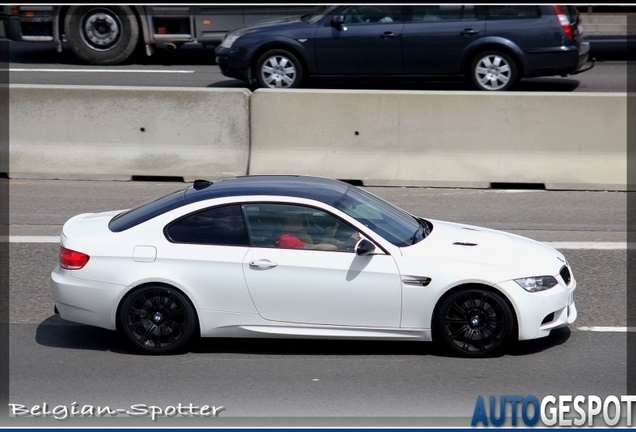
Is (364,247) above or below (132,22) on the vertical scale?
→ below

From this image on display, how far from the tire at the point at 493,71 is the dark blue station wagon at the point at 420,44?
2 cm

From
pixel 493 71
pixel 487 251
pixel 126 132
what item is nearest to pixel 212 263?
pixel 487 251

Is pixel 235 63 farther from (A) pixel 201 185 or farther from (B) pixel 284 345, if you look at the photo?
(B) pixel 284 345

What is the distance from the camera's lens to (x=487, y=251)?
6.72 meters

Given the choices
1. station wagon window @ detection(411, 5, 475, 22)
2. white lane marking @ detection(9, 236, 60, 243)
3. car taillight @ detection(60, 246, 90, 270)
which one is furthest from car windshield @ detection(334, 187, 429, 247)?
station wagon window @ detection(411, 5, 475, 22)

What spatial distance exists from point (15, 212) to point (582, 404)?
7.45 m

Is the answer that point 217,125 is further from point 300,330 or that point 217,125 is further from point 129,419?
point 129,419

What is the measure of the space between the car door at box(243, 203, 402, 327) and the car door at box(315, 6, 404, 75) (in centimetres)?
904

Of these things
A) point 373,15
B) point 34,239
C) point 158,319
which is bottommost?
point 34,239

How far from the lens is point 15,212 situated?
1077 cm

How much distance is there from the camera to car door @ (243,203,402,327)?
21.2 feet

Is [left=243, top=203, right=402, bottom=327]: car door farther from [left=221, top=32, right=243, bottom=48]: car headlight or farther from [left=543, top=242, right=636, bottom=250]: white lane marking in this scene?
[left=221, top=32, right=243, bottom=48]: car headlight

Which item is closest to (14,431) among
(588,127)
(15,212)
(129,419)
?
(129,419)

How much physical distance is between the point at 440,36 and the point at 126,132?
228 inches
